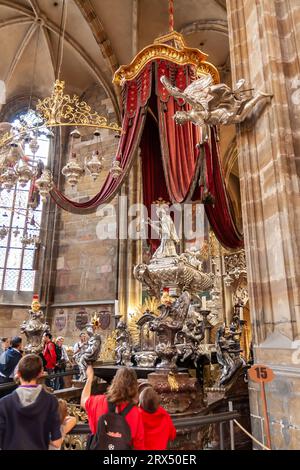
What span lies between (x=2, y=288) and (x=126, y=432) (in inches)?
384

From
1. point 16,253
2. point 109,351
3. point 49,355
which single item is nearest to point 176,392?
point 49,355

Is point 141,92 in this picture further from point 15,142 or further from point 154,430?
point 154,430

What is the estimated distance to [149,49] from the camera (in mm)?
6012

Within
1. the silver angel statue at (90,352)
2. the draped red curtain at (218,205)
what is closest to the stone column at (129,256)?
the draped red curtain at (218,205)

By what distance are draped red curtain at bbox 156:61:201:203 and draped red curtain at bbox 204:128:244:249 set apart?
224 millimetres

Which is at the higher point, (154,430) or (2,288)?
(2,288)

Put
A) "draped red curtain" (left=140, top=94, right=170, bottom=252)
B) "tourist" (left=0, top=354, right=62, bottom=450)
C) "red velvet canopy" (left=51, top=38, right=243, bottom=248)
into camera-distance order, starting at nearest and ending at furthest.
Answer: "tourist" (left=0, top=354, right=62, bottom=450) → "red velvet canopy" (left=51, top=38, right=243, bottom=248) → "draped red curtain" (left=140, top=94, right=170, bottom=252)

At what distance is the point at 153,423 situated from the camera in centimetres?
176

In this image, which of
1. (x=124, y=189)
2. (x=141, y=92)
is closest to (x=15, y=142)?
(x=141, y=92)

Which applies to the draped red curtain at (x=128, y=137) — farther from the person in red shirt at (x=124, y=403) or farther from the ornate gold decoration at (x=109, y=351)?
the ornate gold decoration at (x=109, y=351)

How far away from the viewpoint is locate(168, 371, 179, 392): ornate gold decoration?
3496mm

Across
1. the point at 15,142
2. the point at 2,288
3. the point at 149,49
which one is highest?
the point at 149,49

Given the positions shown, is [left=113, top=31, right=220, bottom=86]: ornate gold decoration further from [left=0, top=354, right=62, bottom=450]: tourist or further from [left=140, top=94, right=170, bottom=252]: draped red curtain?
[left=0, top=354, right=62, bottom=450]: tourist

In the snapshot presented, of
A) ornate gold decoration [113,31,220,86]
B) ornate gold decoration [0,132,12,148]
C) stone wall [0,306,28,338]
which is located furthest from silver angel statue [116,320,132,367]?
stone wall [0,306,28,338]
